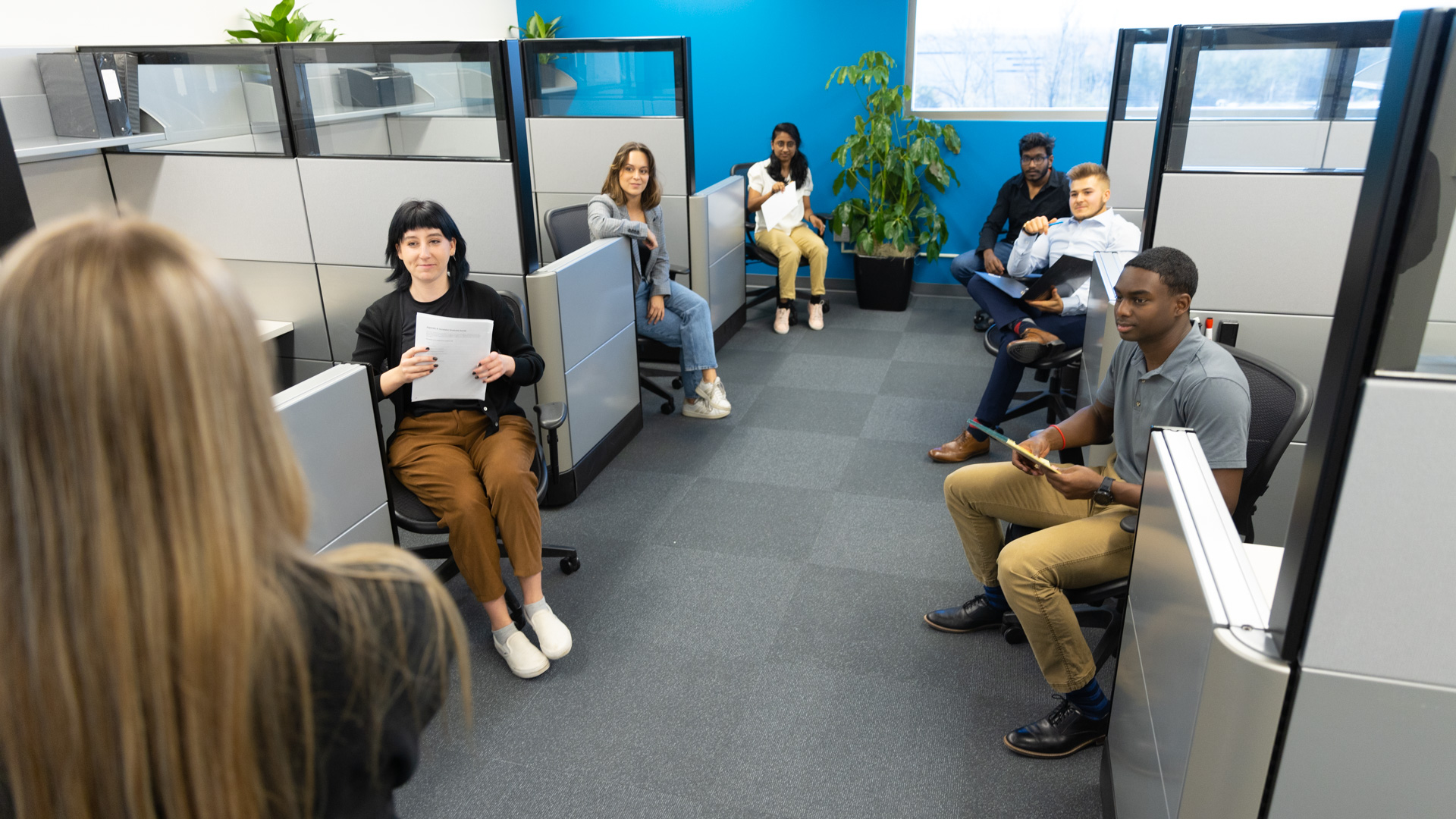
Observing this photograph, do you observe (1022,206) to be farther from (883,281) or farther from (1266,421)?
(1266,421)

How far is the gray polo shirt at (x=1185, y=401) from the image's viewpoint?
5.69 ft

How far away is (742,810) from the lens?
5.90 feet

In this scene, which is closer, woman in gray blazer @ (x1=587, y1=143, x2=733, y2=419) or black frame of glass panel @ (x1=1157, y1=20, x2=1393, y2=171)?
black frame of glass panel @ (x1=1157, y1=20, x2=1393, y2=171)

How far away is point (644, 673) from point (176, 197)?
217 centimetres

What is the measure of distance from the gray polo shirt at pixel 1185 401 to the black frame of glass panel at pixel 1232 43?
51 cm

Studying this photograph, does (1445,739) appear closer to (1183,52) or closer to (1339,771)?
(1339,771)

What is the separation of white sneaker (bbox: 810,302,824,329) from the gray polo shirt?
9.53 feet

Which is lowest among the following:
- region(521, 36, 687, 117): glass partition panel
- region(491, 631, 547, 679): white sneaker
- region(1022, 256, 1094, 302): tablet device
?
region(491, 631, 547, 679): white sneaker

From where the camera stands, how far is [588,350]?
3033 millimetres

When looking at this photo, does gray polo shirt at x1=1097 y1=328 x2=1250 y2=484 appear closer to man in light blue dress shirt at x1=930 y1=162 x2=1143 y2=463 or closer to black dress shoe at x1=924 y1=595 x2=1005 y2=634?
black dress shoe at x1=924 y1=595 x2=1005 y2=634

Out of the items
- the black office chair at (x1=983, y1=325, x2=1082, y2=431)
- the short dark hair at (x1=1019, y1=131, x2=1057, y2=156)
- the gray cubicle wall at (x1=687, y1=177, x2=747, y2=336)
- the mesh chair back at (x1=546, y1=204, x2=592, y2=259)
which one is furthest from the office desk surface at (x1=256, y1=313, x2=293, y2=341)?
the short dark hair at (x1=1019, y1=131, x2=1057, y2=156)

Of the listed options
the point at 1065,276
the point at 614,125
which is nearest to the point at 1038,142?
the point at 1065,276

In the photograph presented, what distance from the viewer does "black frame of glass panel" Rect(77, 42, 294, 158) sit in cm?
254

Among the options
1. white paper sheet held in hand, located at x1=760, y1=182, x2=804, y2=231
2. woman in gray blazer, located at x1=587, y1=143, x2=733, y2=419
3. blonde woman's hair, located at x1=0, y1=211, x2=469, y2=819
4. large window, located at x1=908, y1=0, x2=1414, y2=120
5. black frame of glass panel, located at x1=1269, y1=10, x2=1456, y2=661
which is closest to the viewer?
blonde woman's hair, located at x1=0, y1=211, x2=469, y2=819
